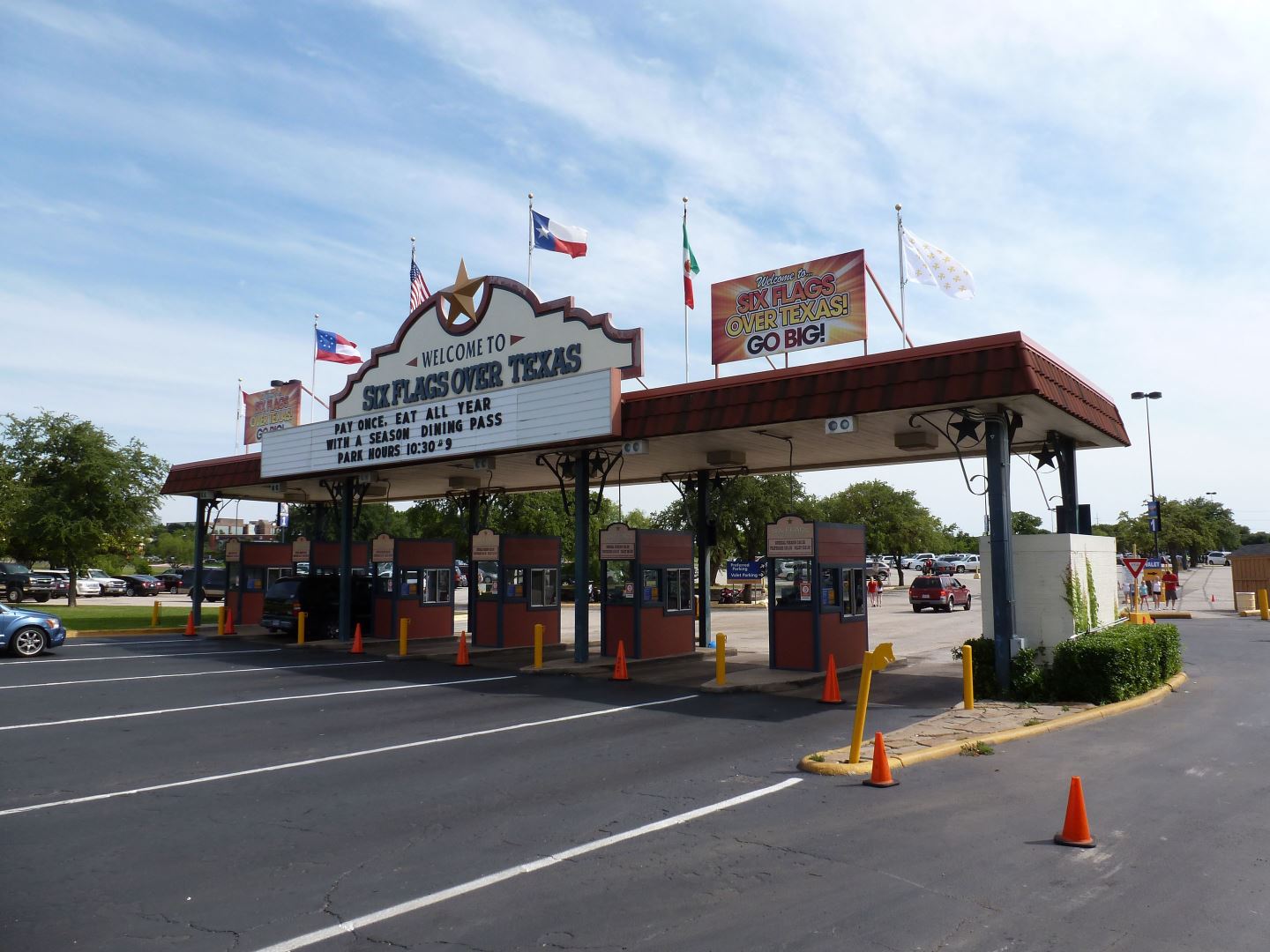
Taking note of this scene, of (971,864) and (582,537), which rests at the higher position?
(582,537)

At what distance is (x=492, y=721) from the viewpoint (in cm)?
1269

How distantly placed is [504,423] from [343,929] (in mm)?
14073

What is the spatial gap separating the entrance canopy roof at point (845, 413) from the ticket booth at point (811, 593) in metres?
1.99

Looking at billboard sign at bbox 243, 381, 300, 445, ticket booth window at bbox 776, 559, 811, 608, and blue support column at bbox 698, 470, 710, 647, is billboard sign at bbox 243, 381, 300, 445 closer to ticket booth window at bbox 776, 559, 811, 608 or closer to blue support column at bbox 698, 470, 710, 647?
blue support column at bbox 698, 470, 710, 647

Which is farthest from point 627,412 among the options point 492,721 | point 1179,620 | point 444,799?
point 1179,620

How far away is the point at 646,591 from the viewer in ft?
66.1

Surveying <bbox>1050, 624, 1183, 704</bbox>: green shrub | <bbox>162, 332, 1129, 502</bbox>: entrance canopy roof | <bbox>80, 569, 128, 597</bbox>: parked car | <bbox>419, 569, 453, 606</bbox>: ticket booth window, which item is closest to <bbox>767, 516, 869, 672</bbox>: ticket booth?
<bbox>162, 332, 1129, 502</bbox>: entrance canopy roof

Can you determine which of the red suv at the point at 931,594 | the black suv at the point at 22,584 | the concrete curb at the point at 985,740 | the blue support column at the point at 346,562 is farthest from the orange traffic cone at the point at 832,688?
the black suv at the point at 22,584

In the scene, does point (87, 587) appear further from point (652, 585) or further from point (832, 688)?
point (832, 688)

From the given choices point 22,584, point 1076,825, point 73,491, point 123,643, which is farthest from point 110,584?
point 1076,825

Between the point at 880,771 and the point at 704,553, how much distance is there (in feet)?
45.5

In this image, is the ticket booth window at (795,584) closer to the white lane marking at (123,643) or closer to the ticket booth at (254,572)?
the white lane marking at (123,643)

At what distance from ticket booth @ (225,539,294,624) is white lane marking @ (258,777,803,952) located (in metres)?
26.2

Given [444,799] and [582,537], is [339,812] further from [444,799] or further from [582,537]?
[582,537]
